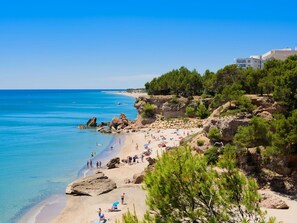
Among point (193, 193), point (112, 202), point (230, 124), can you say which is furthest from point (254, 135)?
point (193, 193)

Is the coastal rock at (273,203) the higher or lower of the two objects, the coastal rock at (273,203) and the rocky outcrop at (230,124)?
the lower

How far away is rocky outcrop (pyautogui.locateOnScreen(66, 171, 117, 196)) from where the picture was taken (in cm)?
3113

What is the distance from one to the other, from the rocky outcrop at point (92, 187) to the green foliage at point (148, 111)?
43544mm

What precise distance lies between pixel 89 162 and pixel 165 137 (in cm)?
1793

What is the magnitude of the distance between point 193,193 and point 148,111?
63.8m

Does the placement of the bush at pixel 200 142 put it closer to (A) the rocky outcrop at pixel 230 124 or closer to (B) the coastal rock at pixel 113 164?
(A) the rocky outcrop at pixel 230 124

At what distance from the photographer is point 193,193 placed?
1259cm

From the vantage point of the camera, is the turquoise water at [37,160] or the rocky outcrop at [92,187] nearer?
the rocky outcrop at [92,187]

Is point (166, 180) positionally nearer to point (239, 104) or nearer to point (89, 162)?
point (239, 104)

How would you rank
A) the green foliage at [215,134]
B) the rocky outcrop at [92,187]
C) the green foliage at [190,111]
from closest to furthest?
the rocky outcrop at [92,187] → the green foliage at [215,134] → the green foliage at [190,111]

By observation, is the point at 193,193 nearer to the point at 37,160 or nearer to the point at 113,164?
the point at 113,164

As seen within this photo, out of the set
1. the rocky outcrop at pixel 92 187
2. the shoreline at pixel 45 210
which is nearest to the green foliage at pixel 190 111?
the rocky outcrop at pixel 92 187

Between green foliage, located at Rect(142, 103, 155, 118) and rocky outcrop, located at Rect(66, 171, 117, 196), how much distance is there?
43544mm

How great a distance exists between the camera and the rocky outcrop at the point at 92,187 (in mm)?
31128
